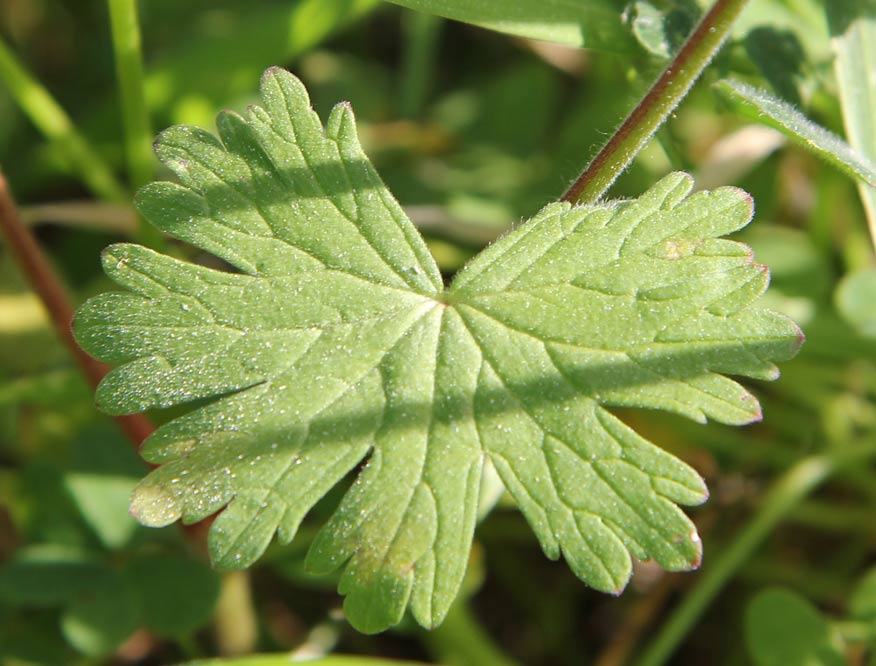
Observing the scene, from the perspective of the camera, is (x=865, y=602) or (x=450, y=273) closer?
(x=865, y=602)

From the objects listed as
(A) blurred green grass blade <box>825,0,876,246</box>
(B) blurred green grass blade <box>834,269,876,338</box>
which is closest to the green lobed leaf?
(B) blurred green grass blade <box>834,269,876,338</box>

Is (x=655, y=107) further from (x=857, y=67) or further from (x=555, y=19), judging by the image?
(x=857, y=67)

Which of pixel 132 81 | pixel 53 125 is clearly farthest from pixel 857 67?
pixel 53 125

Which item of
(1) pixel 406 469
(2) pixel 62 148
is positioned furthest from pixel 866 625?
(2) pixel 62 148

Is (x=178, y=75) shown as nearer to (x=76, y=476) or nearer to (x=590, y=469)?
(x=76, y=476)

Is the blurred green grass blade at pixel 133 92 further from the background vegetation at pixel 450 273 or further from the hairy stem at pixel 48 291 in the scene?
the hairy stem at pixel 48 291

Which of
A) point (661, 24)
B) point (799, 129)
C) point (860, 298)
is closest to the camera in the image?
point (799, 129)

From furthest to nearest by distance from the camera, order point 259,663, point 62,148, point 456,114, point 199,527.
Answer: point 456,114
point 62,148
point 199,527
point 259,663

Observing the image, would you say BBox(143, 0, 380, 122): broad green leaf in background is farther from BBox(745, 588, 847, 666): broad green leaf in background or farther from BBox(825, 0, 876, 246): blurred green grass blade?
BBox(745, 588, 847, 666): broad green leaf in background
